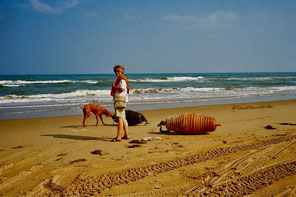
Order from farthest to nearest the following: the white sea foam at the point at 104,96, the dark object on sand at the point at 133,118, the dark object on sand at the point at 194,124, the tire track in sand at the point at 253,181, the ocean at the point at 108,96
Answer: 1. the white sea foam at the point at 104,96
2. the ocean at the point at 108,96
3. the dark object on sand at the point at 133,118
4. the dark object on sand at the point at 194,124
5. the tire track in sand at the point at 253,181

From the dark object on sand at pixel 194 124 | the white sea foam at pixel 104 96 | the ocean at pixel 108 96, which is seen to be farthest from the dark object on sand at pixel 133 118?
the white sea foam at pixel 104 96

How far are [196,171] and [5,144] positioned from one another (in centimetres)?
484

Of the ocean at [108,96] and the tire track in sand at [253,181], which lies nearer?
the tire track in sand at [253,181]

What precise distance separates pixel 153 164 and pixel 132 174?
0.54 metres

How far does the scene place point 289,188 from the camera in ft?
10.3

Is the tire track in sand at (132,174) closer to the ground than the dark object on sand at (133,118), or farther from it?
closer to the ground

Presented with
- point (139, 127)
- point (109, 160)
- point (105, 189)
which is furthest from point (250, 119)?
point (105, 189)

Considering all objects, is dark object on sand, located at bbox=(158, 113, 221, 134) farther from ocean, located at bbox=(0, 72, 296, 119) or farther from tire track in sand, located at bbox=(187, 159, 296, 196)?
ocean, located at bbox=(0, 72, 296, 119)

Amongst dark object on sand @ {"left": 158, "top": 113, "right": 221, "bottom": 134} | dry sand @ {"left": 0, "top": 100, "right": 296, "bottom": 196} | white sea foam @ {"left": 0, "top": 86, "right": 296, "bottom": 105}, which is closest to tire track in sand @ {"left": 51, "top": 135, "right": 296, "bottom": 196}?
dry sand @ {"left": 0, "top": 100, "right": 296, "bottom": 196}

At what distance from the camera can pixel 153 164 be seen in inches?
164

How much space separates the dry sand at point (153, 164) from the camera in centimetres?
324

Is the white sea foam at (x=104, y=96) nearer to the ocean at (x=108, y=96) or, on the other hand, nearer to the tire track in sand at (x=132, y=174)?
the ocean at (x=108, y=96)

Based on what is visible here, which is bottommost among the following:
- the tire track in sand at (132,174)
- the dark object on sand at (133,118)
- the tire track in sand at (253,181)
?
the tire track in sand at (132,174)

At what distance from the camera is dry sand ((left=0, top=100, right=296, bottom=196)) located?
3.24 metres
